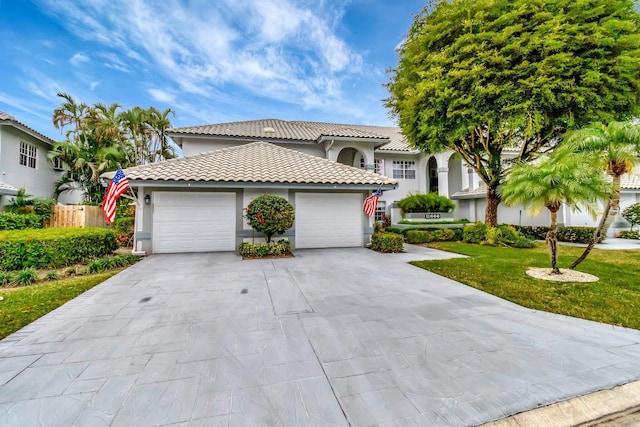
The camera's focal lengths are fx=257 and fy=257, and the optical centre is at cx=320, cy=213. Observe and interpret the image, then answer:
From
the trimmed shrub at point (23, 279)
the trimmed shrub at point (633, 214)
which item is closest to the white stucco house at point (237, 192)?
the trimmed shrub at point (633, 214)

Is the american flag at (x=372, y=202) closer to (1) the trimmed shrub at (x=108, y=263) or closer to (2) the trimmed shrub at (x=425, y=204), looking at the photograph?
(2) the trimmed shrub at (x=425, y=204)

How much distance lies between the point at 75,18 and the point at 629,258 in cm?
2155

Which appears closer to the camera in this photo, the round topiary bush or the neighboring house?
the round topiary bush

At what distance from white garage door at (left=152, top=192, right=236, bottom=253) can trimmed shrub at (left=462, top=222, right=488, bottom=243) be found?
12.0 meters

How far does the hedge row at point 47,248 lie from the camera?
6895 millimetres

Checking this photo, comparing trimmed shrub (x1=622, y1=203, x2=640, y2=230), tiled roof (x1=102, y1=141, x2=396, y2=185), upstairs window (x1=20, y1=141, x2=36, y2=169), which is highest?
upstairs window (x1=20, y1=141, x2=36, y2=169)

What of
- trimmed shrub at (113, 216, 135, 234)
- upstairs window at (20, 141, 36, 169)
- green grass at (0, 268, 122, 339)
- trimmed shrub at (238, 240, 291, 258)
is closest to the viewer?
green grass at (0, 268, 122, 339)

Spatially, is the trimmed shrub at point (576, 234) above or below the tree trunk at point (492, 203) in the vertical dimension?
below

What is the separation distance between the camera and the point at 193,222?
9.77m

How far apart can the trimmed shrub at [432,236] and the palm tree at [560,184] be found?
7.19 m

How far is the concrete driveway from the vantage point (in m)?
2.18

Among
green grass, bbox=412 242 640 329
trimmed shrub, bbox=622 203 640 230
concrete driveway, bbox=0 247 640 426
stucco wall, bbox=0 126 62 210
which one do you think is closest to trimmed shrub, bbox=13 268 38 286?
concrete driveway, bbox=0 247 640 426

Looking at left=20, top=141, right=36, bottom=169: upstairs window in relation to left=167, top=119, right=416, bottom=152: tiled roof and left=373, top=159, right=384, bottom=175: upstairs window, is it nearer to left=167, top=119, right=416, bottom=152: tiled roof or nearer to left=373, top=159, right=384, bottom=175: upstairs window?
left=167, top=119, right=416, bottom=152: tiled roof

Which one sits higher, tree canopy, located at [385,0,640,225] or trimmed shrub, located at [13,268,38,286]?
tree canopy, located at [385,0,640,225]
